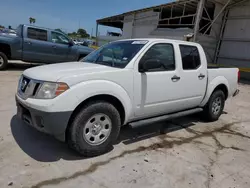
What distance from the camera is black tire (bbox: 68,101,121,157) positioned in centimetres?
295

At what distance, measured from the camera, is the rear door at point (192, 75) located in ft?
13.8

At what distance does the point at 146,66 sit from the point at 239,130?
3.02 metres

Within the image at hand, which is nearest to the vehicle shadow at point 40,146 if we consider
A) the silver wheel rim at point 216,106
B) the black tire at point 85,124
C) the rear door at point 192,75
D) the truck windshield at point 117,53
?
the black tire at point 85,124

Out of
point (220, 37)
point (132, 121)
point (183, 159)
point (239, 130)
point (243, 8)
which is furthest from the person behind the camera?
point (220, 37)

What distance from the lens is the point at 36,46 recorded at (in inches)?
370

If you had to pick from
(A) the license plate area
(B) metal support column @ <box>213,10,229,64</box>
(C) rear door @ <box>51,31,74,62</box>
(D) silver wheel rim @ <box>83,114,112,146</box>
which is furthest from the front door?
(B) metal support column @ <box>213,10,229,64</box>

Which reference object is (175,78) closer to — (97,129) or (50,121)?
(97,129)

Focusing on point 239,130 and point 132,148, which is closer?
point 132,148

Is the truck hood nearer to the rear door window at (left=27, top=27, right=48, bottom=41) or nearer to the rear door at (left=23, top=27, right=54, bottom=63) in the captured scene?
the rear door at (left=23, top=27, right=54, bottom=63)

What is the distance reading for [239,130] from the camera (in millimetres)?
4965

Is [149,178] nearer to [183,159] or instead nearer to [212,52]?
[183,159]

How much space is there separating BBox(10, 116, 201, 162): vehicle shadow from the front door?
0.51 m

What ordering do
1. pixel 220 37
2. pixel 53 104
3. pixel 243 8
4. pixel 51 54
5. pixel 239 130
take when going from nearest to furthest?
1. pixel 53 104
2. pixel 239 130
3. pixel 51 54
4. pixel 243 8
5. pixel 220 37

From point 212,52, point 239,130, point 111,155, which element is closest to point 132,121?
Answer: point 111,155
